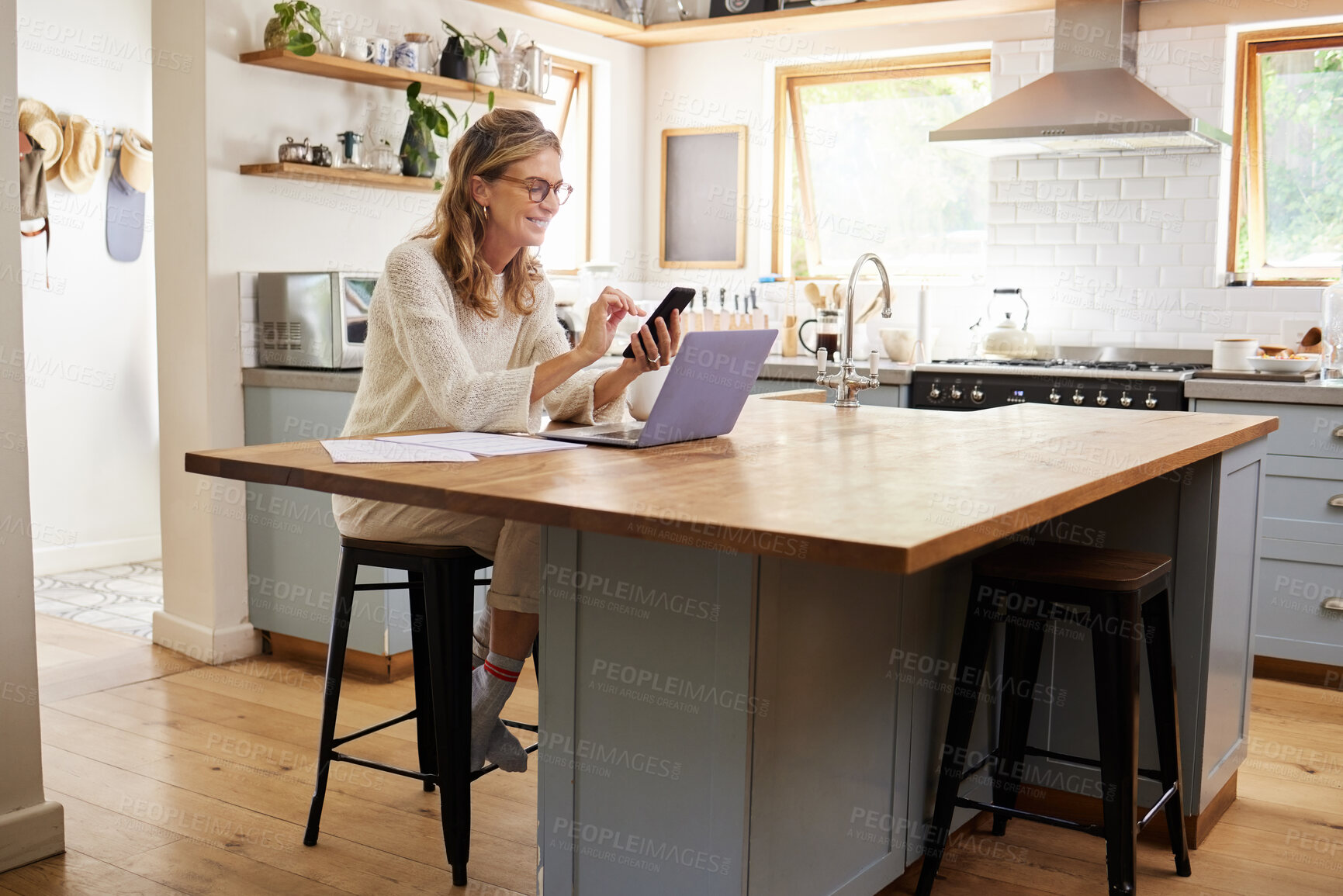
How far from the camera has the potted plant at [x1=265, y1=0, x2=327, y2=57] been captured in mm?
3783

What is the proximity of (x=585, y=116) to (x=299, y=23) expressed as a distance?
6.23 feet

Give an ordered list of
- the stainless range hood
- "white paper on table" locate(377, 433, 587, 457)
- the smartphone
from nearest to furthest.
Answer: "white paper on table" locate(377, 433, 587, 457) → the smartphone → the stainless range hood

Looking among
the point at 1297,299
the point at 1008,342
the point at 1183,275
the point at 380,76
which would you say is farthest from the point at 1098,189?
the point at 380,76

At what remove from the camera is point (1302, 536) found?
389 cm

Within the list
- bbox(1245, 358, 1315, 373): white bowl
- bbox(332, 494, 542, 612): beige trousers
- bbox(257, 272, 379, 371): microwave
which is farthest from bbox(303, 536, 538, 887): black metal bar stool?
bbox(1245, 358, 1315, 373): white bowl

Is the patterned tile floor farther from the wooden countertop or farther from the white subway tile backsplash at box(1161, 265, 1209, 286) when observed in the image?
the white subway tile backsplash at box(1161, 265, 1209, 286)

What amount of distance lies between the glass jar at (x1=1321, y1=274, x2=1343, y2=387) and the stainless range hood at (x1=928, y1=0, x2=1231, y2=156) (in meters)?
0.66

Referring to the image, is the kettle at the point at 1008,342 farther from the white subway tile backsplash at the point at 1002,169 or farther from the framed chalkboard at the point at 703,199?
the framed chalkboard at the point at 703,199

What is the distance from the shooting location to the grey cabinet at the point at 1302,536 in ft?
12.6

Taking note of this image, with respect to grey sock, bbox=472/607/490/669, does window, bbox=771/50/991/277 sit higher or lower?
higher

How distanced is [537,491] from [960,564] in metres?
1.19

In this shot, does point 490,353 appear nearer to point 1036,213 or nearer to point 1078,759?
point 1078,759

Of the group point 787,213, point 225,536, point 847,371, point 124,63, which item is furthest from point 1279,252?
point 124,63

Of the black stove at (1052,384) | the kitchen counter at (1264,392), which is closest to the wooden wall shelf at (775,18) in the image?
the black stove at (1052,384)
